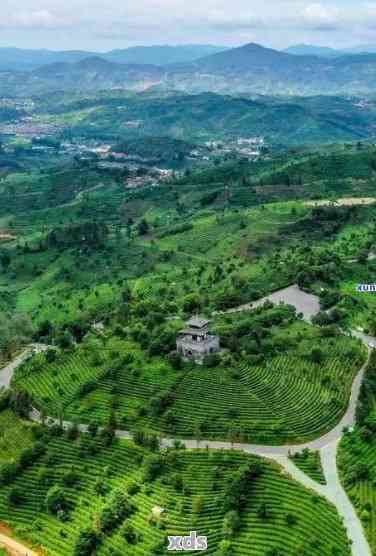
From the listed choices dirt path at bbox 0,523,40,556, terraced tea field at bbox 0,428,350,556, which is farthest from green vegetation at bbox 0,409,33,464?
dirt path at bbox 0,523,40,556

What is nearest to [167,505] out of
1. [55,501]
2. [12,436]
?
[55,501]

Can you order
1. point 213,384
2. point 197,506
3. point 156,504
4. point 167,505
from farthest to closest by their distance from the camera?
point 213,384, point 156,504, point 167,505, point 197,506

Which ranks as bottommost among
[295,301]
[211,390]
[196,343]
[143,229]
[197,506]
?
[143,229]

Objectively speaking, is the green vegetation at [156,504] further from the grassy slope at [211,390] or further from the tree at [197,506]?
the grassy slope at [211,390]

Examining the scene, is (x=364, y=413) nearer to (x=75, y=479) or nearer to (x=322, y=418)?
(x=322, y=418)

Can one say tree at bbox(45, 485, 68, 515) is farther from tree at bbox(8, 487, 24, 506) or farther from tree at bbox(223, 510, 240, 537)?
tree at bbox(223, 510, 240, 537)

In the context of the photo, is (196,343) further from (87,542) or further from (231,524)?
(87,542)

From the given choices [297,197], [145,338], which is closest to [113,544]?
[145,338]
